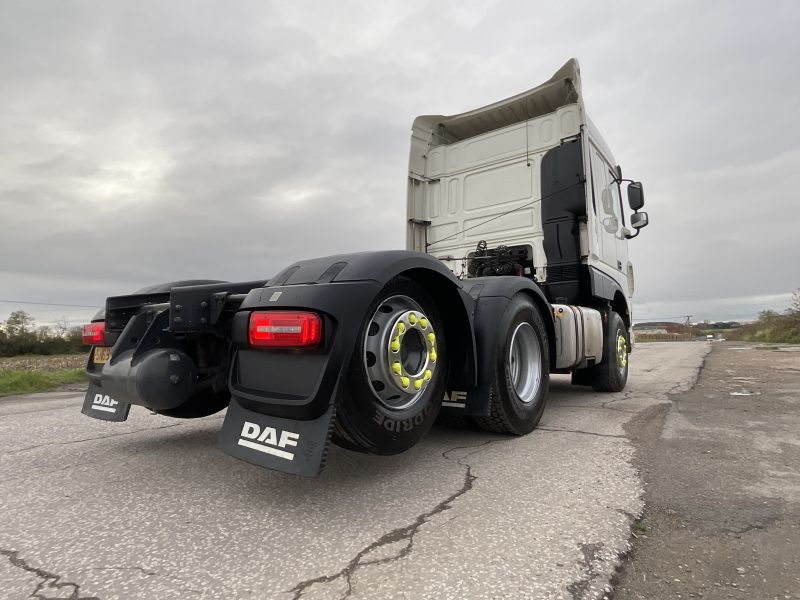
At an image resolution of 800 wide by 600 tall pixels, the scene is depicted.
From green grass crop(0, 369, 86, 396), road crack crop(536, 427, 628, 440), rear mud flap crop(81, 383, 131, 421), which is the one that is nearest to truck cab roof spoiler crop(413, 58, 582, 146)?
road crack crop(536, 427, 628, 440)

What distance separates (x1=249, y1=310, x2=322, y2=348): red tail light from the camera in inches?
78.5

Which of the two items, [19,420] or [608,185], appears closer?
[19,420]

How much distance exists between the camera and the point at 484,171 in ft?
19.0

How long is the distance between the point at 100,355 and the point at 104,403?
12.0 inches

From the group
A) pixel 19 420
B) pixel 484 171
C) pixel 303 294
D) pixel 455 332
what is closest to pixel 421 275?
pixel 455 332

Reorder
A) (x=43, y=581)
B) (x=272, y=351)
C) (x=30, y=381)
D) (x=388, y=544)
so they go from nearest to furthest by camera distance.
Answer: (x=43, y=581)
(x=388, y=544)
(x=272, y=351)
(x=30, y=381)

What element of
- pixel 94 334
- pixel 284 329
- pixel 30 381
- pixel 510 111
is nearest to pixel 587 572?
pixel 284 329

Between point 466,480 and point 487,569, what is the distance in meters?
0.92

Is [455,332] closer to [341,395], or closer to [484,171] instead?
[341,395]

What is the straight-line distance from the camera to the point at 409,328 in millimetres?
2424

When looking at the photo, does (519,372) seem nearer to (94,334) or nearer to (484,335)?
(484,335)

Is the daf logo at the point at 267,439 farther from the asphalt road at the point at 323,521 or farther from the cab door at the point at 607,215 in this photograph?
the cab door at the point at 607,215

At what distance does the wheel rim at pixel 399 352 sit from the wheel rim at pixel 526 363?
1150 millimetres

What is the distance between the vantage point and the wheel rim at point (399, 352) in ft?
7.52
